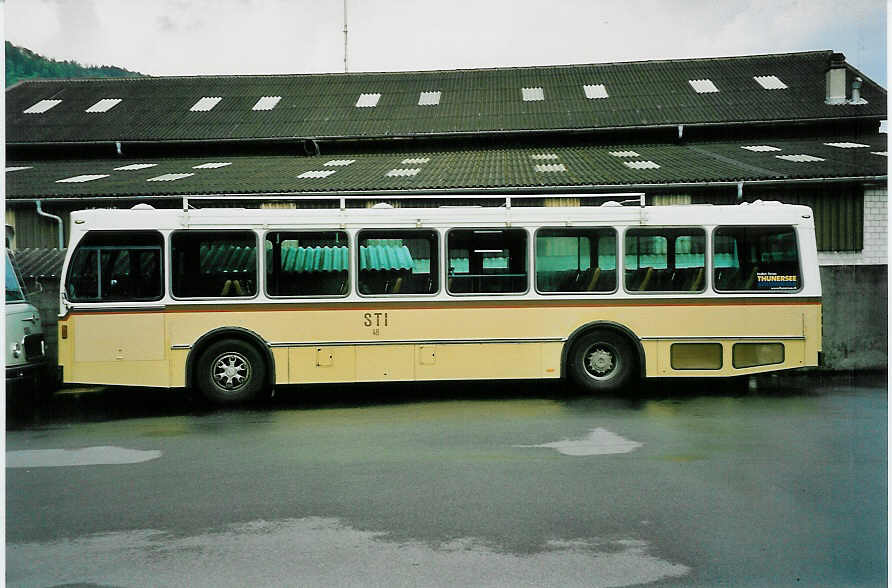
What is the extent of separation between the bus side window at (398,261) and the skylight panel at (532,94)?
1932 centimetres

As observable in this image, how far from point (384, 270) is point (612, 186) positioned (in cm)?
932

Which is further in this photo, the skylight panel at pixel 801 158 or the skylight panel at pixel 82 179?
the skylight panel at pixel 82 179

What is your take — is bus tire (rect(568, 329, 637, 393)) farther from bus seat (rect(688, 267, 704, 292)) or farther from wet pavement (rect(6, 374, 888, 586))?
bus seat (rect(688, 267, 704, 292))

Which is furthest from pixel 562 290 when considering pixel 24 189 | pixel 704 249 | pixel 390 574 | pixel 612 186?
pixel 24 189

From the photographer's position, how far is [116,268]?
30.9ft

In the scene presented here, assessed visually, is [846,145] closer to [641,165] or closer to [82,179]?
[641,165]

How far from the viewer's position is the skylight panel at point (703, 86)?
27531 millimetres

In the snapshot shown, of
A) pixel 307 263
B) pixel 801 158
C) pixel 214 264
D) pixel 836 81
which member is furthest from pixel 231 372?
pixel 836 81

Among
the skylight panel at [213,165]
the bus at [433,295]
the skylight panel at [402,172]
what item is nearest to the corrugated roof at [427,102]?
the skylight panel at [213,165]

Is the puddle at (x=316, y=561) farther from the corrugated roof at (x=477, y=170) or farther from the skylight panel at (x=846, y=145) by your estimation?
the skylight panel at (x=846, y=145)

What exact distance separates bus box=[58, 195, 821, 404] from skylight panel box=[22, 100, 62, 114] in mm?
21657

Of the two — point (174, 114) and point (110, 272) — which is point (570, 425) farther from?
point (174, 114)

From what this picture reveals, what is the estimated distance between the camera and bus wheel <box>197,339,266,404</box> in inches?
376

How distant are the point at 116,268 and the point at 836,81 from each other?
2498cm
